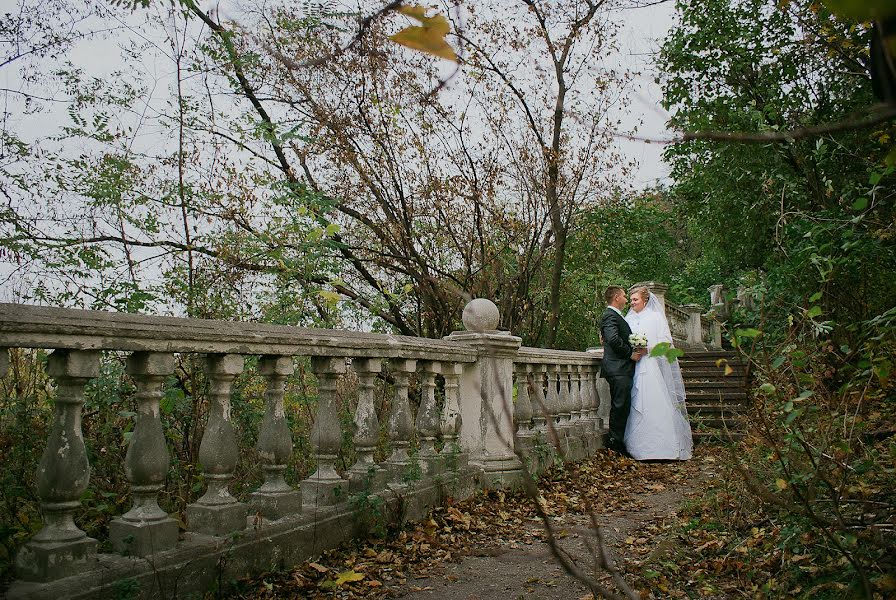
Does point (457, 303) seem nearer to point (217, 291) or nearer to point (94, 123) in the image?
point (217, 291)

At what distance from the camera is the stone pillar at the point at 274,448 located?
3975mm

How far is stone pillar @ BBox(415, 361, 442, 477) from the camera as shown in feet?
18.3

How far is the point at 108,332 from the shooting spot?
3.06 meters

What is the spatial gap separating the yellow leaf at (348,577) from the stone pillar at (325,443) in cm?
55

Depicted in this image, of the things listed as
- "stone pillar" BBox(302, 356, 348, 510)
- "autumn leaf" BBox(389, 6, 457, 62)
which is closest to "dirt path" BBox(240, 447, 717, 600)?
"stone pillar" BBox(302, 356, 348, 510)

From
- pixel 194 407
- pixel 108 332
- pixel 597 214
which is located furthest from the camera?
pixel 597 214

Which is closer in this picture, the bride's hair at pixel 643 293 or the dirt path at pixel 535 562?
the dirt path at pixel 535 562

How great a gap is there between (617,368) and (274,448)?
6785 millimetres

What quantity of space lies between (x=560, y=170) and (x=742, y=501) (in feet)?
22.7

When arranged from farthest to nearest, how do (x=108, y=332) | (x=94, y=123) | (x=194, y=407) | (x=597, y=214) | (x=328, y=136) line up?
(x=597, y=214) < (x=328, y=136) < (x=94, y=123) < (x=194, y=407) < (x=108, y=332)

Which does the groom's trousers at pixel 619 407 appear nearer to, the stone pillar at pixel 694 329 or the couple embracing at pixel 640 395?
the couple embracing at pixel 640 395

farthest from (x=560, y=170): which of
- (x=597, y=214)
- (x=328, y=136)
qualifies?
(x=328, y=136)

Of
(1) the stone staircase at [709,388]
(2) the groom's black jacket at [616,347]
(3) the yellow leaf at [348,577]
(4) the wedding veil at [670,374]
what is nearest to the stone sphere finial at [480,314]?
(3) the yellow leaf at [348,577]

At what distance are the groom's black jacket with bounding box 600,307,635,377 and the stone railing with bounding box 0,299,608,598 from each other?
3.67 metres
